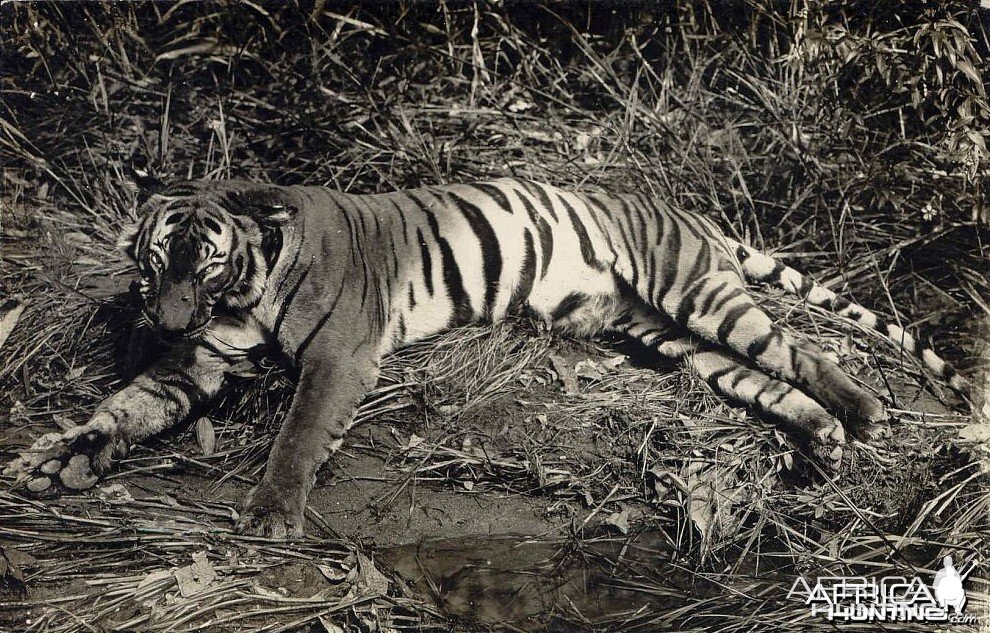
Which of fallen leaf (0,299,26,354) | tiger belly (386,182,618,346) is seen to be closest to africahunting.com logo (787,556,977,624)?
tiger belly (386,182,618,346)

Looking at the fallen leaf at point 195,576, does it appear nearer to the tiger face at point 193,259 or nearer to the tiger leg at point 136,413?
the tiger leg at point 136,413

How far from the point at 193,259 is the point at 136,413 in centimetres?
51

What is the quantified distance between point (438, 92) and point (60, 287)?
147 centimetres

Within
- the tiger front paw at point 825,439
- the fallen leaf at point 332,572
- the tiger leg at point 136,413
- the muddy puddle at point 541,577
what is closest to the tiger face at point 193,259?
the tiger leg at point 136,413

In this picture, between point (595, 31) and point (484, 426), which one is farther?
point (595, 31)

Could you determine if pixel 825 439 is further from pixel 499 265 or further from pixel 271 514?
pixel 271 514

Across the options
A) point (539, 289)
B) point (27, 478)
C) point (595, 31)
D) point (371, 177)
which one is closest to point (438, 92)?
point (371, 177)

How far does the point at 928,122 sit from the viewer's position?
304 cm

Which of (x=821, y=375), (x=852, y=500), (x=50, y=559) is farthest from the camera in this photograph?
(x=821, y=375)

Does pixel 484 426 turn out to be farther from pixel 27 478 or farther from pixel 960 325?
pixel 960 325

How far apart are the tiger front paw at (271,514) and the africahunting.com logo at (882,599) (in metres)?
1.42

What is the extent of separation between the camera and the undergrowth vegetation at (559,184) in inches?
93.7

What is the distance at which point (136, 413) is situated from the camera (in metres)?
2.65

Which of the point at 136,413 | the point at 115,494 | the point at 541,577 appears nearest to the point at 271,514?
the point at 115,494
